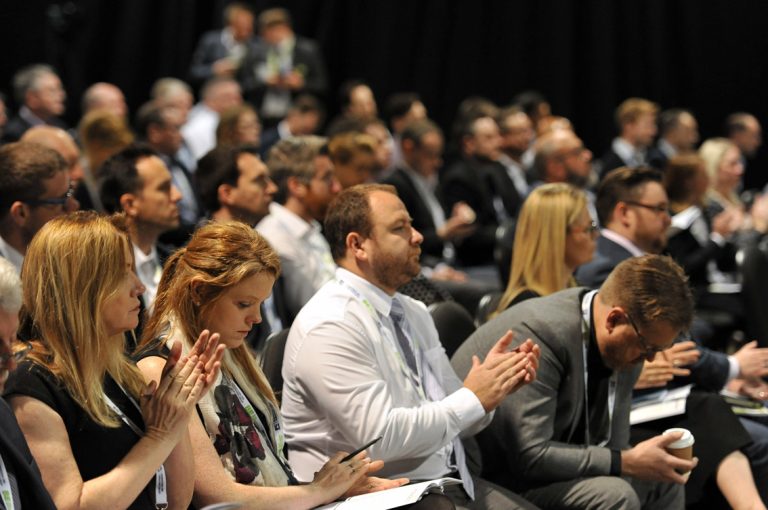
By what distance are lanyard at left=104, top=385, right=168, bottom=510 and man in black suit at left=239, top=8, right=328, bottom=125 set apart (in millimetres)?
7108

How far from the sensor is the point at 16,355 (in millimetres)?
2086

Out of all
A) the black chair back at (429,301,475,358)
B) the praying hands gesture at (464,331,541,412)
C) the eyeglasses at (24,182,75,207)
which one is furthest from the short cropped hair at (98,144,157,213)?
the praying hands gesture at (464,331,541,412)

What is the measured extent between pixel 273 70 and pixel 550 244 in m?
5.88

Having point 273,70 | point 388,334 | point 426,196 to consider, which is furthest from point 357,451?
point 273,70

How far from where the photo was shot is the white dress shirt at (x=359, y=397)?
110 inches

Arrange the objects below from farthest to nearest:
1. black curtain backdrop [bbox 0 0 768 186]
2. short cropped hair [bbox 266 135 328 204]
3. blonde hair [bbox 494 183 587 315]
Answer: black curtain backdrop [bbox 0 0 768 186] → short cropped hair [bbox 266 135 328 204] → blonde hair [bbox 494 183 587 315]

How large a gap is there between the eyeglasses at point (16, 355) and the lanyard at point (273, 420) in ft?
1.64

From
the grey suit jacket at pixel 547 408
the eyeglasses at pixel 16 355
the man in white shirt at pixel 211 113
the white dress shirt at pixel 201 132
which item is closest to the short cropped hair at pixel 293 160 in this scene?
the grey suit jacket at pixel 547 408

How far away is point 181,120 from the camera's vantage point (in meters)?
7.99

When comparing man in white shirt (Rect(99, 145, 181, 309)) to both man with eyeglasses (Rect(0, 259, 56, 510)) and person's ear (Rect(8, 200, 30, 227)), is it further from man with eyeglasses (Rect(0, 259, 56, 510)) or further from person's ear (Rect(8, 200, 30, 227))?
man with eyeglasses (Rect(0, 259, 56, 510))

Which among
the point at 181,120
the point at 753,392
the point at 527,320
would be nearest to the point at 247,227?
the point at 527,320

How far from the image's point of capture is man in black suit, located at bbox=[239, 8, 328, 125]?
30.7ft

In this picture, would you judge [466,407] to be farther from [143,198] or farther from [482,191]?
[482,191]

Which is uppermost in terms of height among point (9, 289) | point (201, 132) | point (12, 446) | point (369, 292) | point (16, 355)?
point (9, 289)
